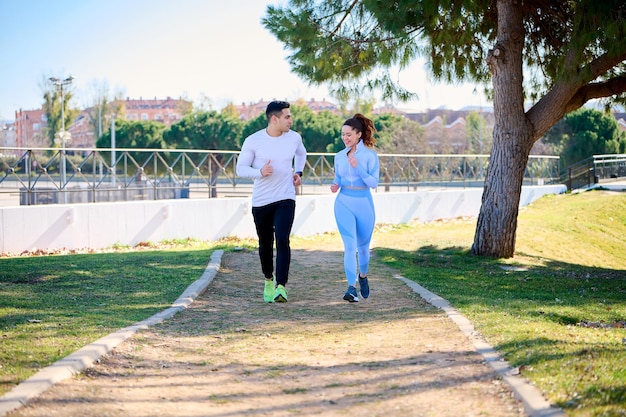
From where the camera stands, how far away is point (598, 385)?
14.5 ft

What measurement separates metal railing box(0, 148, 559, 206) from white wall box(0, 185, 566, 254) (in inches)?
62.1

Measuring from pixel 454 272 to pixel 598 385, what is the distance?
313 inches

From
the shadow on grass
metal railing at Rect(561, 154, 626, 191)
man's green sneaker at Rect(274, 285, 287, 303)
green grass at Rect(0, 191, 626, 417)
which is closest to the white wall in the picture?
green grass at Rect(0, 191, 626, 417)

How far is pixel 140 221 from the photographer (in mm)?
16172

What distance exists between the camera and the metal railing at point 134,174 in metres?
16.3

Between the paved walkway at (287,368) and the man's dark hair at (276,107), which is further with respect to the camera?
the man's dark hair at (276,107)

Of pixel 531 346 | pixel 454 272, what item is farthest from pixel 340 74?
pixel 531 346

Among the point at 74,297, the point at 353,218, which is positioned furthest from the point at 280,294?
the point at 74,297

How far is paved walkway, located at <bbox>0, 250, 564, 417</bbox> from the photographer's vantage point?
441 cm

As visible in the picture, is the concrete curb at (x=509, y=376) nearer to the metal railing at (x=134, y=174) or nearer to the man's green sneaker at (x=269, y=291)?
the man's green sneaker at (x=269, y=291)

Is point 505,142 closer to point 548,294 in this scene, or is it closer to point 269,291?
point 548,294

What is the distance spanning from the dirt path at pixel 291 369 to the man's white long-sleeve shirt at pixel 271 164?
1124mm

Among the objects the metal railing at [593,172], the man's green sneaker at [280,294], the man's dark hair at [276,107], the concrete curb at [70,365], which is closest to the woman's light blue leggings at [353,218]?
the man's green sneaker at [280,294]

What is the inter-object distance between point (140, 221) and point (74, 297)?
8153mm
